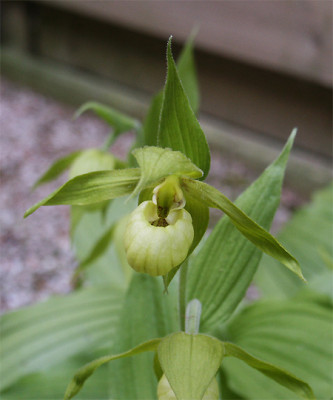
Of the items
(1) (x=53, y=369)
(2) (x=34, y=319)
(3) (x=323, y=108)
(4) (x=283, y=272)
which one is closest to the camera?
(1) (x=53, y=369)

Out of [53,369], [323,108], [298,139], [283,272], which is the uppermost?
[323,108]

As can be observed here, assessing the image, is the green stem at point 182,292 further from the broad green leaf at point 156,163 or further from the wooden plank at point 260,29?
the wooden plank at point 260,29

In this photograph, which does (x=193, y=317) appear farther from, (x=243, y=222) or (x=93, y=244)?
(x=93, y=244)

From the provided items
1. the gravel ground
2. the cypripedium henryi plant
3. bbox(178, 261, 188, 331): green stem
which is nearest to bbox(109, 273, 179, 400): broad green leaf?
the cypripedium henryi plant

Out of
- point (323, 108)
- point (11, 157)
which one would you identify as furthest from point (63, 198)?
point (11, 157)

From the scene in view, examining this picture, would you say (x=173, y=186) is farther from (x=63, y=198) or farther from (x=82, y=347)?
(x=82, y=347)

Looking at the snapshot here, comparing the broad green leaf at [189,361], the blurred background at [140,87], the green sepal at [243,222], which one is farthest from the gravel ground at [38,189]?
the green sepal at [243,222]

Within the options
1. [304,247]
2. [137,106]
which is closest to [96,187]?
[304,247]
